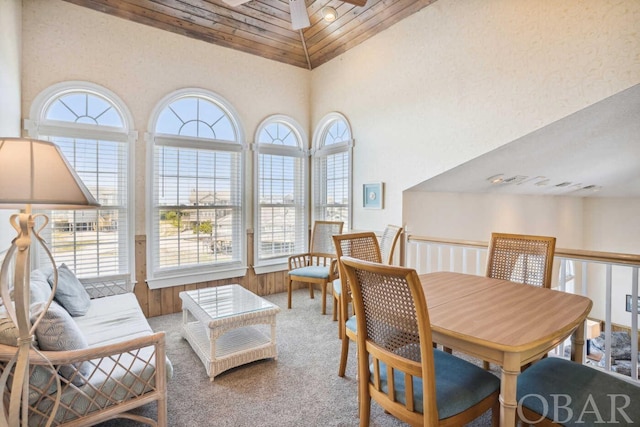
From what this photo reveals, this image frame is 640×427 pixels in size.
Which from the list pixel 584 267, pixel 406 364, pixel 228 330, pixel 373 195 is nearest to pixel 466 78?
pixel 373 195

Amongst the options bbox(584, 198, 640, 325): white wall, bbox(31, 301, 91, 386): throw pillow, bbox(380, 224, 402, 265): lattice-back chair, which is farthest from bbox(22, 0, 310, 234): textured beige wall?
bbox(584, 198, 640, 325): white wall

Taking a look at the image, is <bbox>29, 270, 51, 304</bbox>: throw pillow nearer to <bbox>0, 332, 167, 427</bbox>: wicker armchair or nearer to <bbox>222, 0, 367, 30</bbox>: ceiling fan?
<bbox>0, 332, 167, 427</bbox>: wicker armchair

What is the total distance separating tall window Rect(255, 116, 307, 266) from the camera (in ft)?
15.4

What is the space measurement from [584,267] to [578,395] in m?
1.19

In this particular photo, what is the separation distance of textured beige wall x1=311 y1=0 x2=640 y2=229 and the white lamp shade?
10.5 feet

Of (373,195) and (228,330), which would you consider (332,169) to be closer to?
(373,195)

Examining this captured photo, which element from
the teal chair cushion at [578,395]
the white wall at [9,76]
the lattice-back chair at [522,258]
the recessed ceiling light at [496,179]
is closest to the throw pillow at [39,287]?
the white wall at [9,76]

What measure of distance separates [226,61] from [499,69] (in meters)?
3.27

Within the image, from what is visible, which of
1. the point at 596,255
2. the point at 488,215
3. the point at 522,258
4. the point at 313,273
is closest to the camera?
the point at 596,255

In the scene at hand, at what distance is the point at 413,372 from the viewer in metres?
1.31

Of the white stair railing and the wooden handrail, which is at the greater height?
the wooden handrail

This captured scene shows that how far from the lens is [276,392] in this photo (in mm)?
2289

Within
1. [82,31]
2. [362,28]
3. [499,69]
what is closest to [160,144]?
[82,31]

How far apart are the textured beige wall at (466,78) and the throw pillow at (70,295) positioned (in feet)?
10.2
